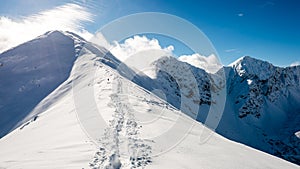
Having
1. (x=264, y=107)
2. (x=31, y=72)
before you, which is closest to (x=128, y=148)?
(x=31, y=72)

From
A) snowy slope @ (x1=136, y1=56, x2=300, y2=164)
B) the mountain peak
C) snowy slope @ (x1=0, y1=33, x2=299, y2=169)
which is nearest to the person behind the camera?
snowy slope @ (x1=0, y1=33, x2=299, y2=169)

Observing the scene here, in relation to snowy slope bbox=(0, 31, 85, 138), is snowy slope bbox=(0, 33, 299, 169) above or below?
below

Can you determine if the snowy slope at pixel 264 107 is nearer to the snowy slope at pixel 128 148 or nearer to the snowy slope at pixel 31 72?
the snowy slope at pixel 31 72

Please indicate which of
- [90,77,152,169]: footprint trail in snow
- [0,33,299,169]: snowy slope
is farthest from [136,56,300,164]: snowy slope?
[90,77,152,169]: footprint trail in snow

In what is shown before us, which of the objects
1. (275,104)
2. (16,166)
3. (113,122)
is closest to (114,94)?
(113,122)

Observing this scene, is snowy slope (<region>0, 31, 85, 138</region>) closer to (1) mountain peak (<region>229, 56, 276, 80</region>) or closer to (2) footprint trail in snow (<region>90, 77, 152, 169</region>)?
(2) footprint trail in snow (<region>90, 77, 152, 169</region>)

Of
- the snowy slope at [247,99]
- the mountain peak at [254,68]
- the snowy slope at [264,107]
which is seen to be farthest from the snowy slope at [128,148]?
the mountain peak at [254,68]

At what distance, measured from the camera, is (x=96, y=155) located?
33.0ft

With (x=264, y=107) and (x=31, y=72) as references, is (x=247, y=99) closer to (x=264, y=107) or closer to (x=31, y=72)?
(x=264, y=107)

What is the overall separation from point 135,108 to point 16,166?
35.8ft

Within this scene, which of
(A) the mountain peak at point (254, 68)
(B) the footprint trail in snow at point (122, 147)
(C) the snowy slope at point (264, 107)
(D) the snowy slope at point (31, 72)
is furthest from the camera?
(A) the mountain peak at point (254, 68)

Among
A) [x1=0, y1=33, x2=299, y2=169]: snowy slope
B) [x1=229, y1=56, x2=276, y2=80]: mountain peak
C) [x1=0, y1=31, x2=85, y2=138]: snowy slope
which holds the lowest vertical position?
[x1=0, y1=33, x2=299, y2=169]: snowy slope

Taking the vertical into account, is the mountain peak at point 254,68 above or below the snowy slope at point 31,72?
above

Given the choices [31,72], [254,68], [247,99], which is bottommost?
[31,72]
